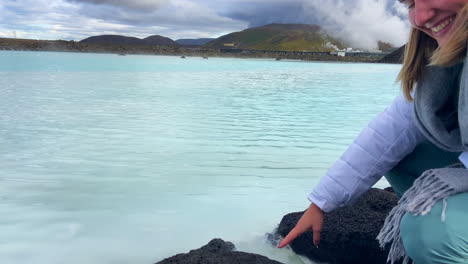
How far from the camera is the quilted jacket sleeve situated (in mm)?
1417

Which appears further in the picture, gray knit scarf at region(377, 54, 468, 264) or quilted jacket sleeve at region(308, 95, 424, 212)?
quilted jacket sleeve at region(308, 95, 424, 212)

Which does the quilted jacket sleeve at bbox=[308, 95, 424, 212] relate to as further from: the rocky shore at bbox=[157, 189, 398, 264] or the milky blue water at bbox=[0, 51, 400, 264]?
the milky blue water at bbox=[0, 51, 400, 264]

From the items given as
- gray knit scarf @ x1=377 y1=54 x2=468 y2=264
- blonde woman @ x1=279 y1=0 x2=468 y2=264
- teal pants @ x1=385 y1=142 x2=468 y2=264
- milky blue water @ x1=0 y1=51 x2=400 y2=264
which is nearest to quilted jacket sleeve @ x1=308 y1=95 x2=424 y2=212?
blonde woman @ x1=279 y1=0 x2=468 y2=264

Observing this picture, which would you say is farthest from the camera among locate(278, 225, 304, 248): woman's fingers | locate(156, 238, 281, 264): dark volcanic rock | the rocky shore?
the rocky shore

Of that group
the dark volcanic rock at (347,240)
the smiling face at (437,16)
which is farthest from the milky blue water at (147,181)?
the smiling face at (437,16)

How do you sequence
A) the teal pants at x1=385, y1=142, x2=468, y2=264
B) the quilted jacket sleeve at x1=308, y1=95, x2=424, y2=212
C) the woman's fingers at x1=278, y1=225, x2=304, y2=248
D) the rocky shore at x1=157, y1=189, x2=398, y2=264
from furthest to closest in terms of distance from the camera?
the rocky shore at x1=157, y1=189, x2=398, y2=264 < the woman's fingers at x1=278, y1=225, x2=304, y2=248 < the quilted jacket sleeve at x1=308, y1=95, x2=424, y2=212 < the teal pants at x1=385, y1=142, x2=468, y2=264

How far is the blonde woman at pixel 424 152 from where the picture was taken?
1106 millimetres

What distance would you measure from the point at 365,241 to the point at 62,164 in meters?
2.55

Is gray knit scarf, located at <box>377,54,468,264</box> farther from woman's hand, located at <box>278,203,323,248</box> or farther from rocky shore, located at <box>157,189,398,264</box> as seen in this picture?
rocky shore, located at <box>157,189,398,264</box>

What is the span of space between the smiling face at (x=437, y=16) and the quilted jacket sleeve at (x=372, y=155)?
27 centimetres

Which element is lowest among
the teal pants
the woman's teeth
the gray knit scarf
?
the teal pants

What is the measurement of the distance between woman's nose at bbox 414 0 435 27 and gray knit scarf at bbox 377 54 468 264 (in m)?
0.13

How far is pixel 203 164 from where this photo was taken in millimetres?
3873

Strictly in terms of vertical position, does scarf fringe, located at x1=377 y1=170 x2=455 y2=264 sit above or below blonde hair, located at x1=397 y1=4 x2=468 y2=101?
below
